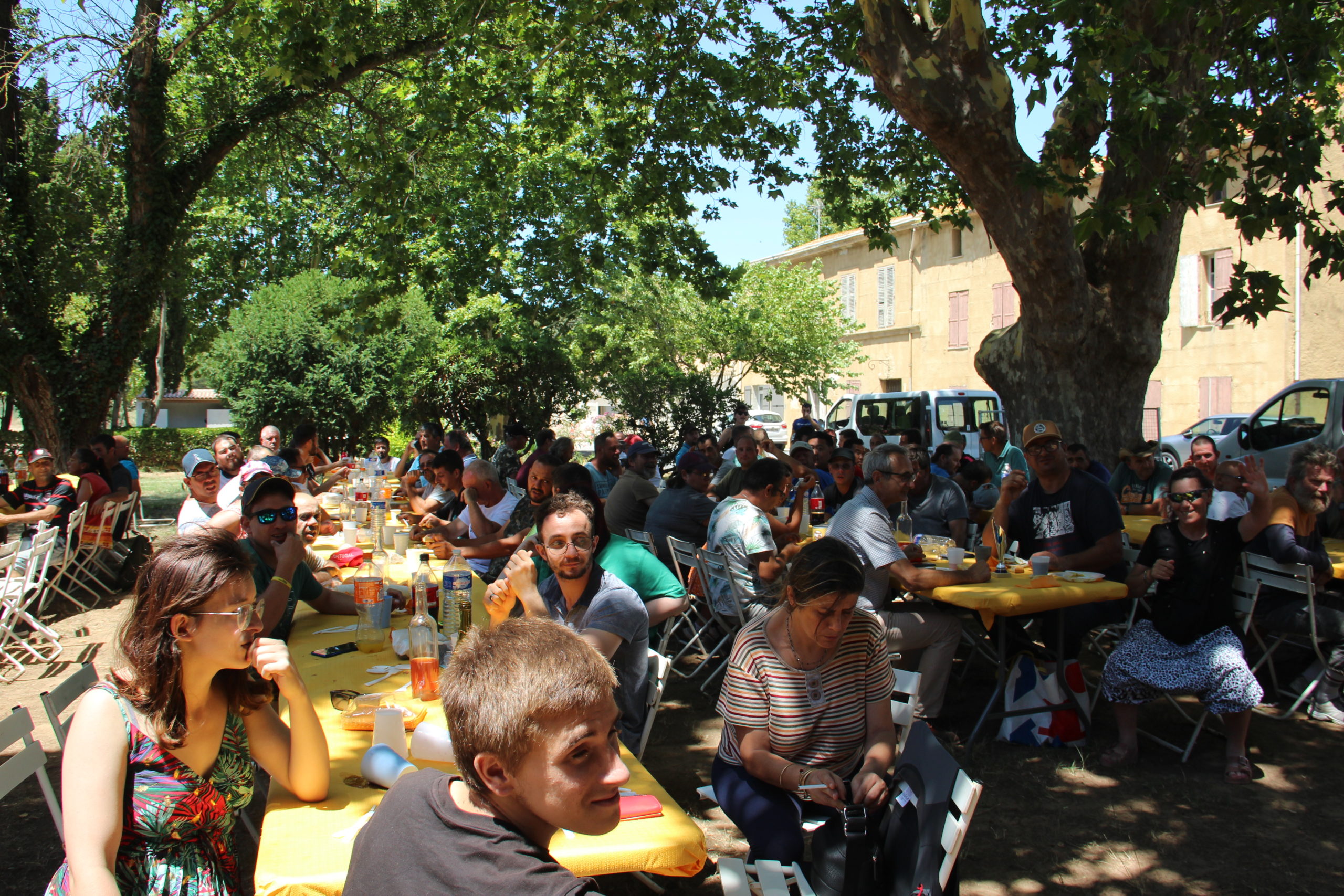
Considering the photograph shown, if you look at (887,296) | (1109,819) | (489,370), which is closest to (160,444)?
(489,370)

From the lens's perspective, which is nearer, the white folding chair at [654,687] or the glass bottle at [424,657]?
the glass bottle at [424,657]

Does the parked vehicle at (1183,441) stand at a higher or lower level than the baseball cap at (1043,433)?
lower

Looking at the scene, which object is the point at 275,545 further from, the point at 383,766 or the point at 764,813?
the point at 764,813

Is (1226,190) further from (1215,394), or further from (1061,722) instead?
(1061,722)

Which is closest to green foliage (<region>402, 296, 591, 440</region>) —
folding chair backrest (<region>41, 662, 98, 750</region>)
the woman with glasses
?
folding chair backrest (<region>41, 662, 98, 750</region>)

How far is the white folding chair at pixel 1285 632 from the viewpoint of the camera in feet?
15.9

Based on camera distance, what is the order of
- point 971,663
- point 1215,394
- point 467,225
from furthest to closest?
point 1215,394 < point 467,225 < point 971,663

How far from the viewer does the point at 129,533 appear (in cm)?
1182

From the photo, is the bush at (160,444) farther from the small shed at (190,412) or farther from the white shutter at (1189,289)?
the white shutter at (1189,289)

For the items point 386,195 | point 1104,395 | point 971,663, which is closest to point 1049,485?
point 971,663

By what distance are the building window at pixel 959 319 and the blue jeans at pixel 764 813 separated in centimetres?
2506

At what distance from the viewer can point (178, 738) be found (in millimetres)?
2047

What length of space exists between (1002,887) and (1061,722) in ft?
5.21

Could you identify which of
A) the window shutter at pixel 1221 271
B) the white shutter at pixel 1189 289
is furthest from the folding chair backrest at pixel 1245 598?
the white shutter at pixel 1189 289
